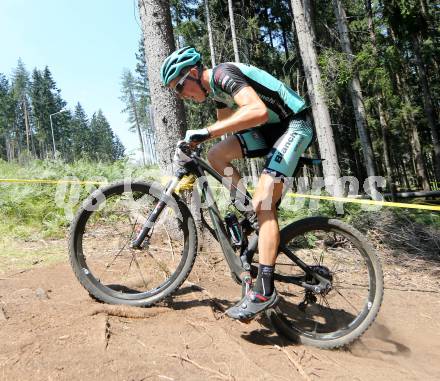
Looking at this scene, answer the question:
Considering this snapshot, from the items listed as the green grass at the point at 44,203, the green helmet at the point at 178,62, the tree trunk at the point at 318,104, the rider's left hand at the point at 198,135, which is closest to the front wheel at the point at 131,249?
the rider's left hand at the point at 198,135

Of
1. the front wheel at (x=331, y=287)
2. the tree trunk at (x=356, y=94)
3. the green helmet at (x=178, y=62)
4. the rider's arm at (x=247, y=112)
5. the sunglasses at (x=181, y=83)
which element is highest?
the tree trunk at (x=356, y=94)

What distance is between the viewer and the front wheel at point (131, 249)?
143 inches

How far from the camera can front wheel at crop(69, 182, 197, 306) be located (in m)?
3.63

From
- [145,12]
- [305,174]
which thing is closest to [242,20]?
[305,174]

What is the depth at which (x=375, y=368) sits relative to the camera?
126 inches

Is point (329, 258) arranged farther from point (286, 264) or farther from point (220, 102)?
point (220, 102)

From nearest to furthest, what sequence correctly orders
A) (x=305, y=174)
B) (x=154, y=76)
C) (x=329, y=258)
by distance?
(x=329, y=258) < (x=154, y=76) < (x=305, y=174)

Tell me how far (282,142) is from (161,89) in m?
2.52

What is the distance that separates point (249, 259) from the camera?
3602 mm

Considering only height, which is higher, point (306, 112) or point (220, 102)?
point (220, 102)

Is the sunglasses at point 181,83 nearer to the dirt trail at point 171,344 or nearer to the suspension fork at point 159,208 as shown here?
the suspension fork at point 159,208

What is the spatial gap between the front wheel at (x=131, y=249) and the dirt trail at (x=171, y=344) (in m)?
0.22

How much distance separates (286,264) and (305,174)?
25256 millimetres

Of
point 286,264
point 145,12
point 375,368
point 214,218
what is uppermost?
point 145,12
